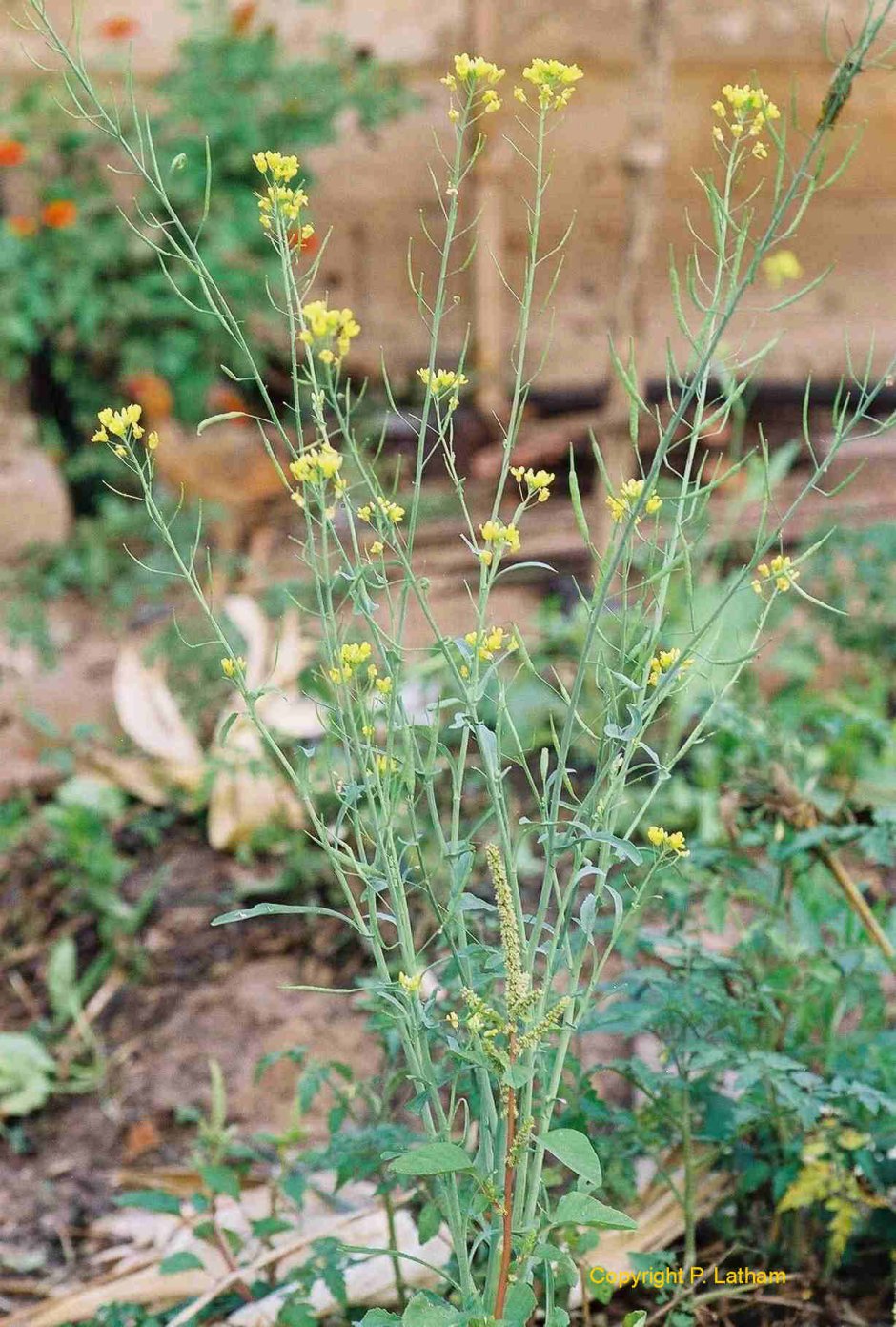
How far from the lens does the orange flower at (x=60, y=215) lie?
15.9 feet

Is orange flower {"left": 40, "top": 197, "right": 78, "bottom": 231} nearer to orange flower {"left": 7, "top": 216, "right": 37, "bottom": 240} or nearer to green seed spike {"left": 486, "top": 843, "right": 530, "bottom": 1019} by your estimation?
orange flower {"left": 7, "top": 216, "right": 37, "bottom": 240}

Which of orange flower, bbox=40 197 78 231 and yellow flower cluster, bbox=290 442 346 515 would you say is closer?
yellow flower cluster, bbox=290 442 346 515

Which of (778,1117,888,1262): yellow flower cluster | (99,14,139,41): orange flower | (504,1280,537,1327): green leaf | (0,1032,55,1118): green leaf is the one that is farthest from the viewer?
(99,14,139,41): orange flower

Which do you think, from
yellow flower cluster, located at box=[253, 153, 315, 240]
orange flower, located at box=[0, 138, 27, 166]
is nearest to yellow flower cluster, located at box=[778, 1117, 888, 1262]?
yellow flower cluster, located at box=[253, 153, 315, 240]

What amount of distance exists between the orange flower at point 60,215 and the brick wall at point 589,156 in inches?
25.5

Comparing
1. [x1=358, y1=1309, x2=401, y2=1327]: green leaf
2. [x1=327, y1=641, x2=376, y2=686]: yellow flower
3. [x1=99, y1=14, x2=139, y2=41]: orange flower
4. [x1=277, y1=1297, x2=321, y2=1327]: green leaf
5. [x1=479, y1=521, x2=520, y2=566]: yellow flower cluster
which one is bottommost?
[x1=277, y1=1297, x2=321, y2=1327]: green leaf

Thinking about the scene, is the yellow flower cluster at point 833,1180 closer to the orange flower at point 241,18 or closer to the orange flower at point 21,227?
the orange flower at point 21,227

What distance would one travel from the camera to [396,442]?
17.8 ft

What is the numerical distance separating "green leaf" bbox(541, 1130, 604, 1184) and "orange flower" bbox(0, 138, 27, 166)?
178 inches

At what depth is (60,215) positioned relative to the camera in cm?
484

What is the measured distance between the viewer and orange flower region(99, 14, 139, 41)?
15.6 feet

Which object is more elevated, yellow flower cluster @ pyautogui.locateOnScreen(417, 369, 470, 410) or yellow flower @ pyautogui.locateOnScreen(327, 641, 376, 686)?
yellow flower cluster @ pyautogui.locateOnScreen(417, 369, 470, 410)

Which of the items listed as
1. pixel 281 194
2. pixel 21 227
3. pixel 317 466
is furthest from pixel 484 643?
pixel 21 227

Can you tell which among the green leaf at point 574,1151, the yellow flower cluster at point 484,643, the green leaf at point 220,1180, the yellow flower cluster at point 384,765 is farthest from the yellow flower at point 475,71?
the green leaf at point 220,1180
